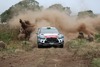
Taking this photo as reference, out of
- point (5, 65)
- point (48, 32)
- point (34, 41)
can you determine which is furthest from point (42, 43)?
point (5, 65)

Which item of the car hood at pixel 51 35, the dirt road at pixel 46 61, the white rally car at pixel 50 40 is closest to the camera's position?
the dirt road at pixel 46 61

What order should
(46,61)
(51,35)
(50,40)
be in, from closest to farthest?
(46,61)
(50,40)
(51,35)

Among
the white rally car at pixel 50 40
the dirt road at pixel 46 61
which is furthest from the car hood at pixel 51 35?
the dirt road at pixel 46 61

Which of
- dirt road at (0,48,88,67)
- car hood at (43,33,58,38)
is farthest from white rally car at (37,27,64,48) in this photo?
dirt road at (0,48,88,67)

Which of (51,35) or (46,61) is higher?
(51,35)

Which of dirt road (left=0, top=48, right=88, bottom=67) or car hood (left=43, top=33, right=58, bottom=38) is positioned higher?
car hood (left=43, top=33, right=58, bottom=38)

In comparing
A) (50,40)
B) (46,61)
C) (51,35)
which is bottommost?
(46,61)

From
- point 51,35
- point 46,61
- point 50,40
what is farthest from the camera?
point 51,35

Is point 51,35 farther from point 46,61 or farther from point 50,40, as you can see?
point 46,61

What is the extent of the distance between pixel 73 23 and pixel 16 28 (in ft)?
23.1

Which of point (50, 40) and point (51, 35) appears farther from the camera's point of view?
point (51, 35)

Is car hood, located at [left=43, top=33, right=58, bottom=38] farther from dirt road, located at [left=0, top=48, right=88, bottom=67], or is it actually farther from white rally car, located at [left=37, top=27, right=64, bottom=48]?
dirt road, located at [left=0, top=48, right=88, bottom=67]

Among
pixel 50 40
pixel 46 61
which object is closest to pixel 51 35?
pixel 50 40

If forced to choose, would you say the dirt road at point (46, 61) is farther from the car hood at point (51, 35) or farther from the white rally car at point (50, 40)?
the car hood at point (51, 35)
